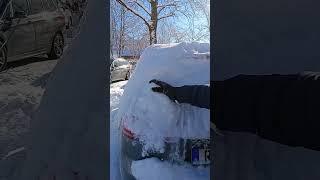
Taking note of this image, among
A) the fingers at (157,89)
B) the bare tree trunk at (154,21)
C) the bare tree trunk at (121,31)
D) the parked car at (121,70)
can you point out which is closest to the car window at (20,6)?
the fingers at (157,89)

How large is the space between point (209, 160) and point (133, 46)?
2.78 metres

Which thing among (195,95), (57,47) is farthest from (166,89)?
(57,47)

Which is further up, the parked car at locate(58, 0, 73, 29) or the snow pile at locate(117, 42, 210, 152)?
the parked car at locate(58, 0, 73, 29)

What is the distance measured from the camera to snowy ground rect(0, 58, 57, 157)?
275cm

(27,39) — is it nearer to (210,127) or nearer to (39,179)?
(39,179)

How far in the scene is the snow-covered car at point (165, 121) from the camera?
10.9 feet

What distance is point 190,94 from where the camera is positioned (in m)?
3.41

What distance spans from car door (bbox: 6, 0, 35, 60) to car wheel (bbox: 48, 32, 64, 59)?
0.40 ft

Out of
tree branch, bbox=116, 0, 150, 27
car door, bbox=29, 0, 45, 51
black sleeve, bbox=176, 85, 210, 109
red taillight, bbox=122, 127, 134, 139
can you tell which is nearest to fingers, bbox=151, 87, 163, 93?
black sleeve, bbox=176, 85, 210, 109

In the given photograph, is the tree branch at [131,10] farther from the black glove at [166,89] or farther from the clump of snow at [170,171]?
the clump of snow at [170,171]

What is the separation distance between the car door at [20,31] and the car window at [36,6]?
0.04m

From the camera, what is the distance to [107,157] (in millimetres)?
2969

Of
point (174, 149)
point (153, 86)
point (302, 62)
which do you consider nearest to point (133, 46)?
point (153, 86)

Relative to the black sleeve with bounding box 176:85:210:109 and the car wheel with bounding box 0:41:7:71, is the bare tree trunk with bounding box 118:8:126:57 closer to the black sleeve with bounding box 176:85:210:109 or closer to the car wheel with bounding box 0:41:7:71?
the black sleeve with bounding box 176:85:210:109
